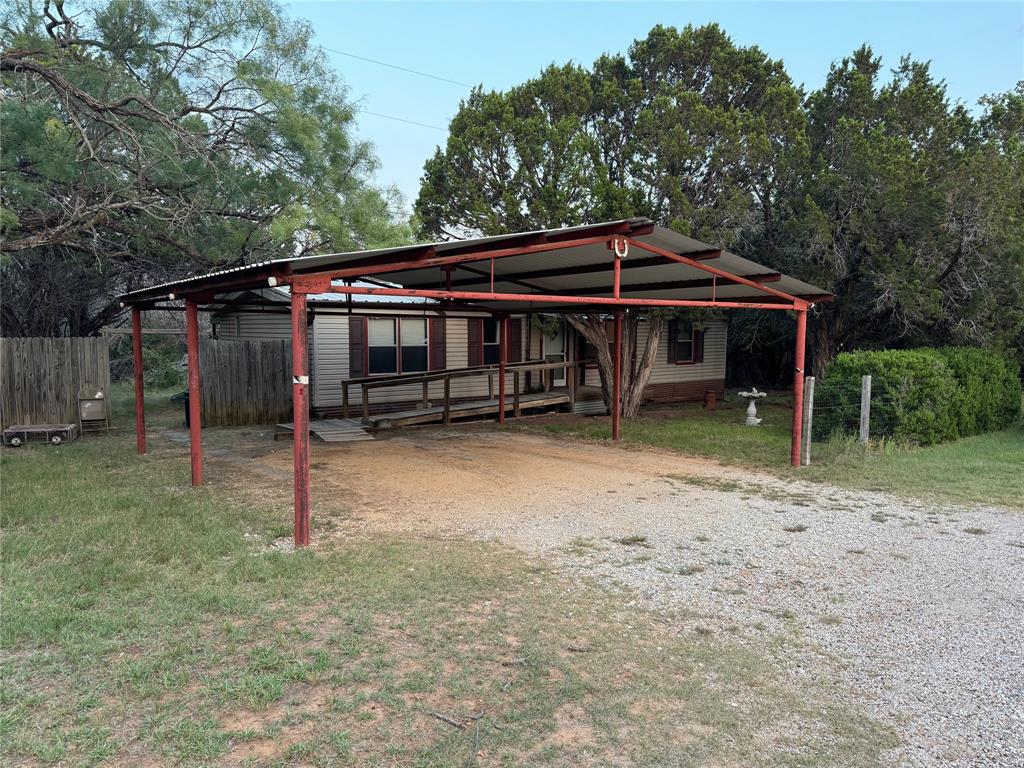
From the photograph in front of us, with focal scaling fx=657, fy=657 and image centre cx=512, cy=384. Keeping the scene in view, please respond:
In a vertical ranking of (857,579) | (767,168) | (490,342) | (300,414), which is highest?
(767,168)

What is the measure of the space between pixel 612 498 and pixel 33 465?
7389 millimetres

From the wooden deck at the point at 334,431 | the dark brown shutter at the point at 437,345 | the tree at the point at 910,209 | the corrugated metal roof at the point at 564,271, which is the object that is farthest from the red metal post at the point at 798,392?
the dark brown shutter at the point at 437,345

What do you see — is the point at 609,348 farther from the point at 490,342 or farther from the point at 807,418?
the point at 807,418

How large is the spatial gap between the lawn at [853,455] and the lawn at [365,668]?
526 centimetres

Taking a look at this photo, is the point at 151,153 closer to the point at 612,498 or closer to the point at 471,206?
the point at 471,206

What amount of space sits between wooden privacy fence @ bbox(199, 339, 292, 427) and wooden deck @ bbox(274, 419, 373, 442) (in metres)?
1.73

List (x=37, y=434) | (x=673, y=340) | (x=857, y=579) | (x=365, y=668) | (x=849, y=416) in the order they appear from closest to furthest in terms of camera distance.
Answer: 1. (x=365, y=668)
2. (x=857, y=579)
3. (x=37, y=434)
4. (x=849, y=416)
5. (x=673, y=340)

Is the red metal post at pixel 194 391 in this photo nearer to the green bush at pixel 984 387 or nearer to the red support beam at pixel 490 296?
the red support beam at pixel 490 296

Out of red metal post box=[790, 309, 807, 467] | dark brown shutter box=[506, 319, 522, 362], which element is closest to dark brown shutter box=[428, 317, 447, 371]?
dark brown shutter box=[506, 319, 522, 362]

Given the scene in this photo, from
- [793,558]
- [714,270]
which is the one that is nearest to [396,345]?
[714,270]

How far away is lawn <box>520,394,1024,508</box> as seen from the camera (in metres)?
7.92

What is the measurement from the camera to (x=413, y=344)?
1388cm

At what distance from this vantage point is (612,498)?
7.38m

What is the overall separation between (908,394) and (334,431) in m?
9.27
